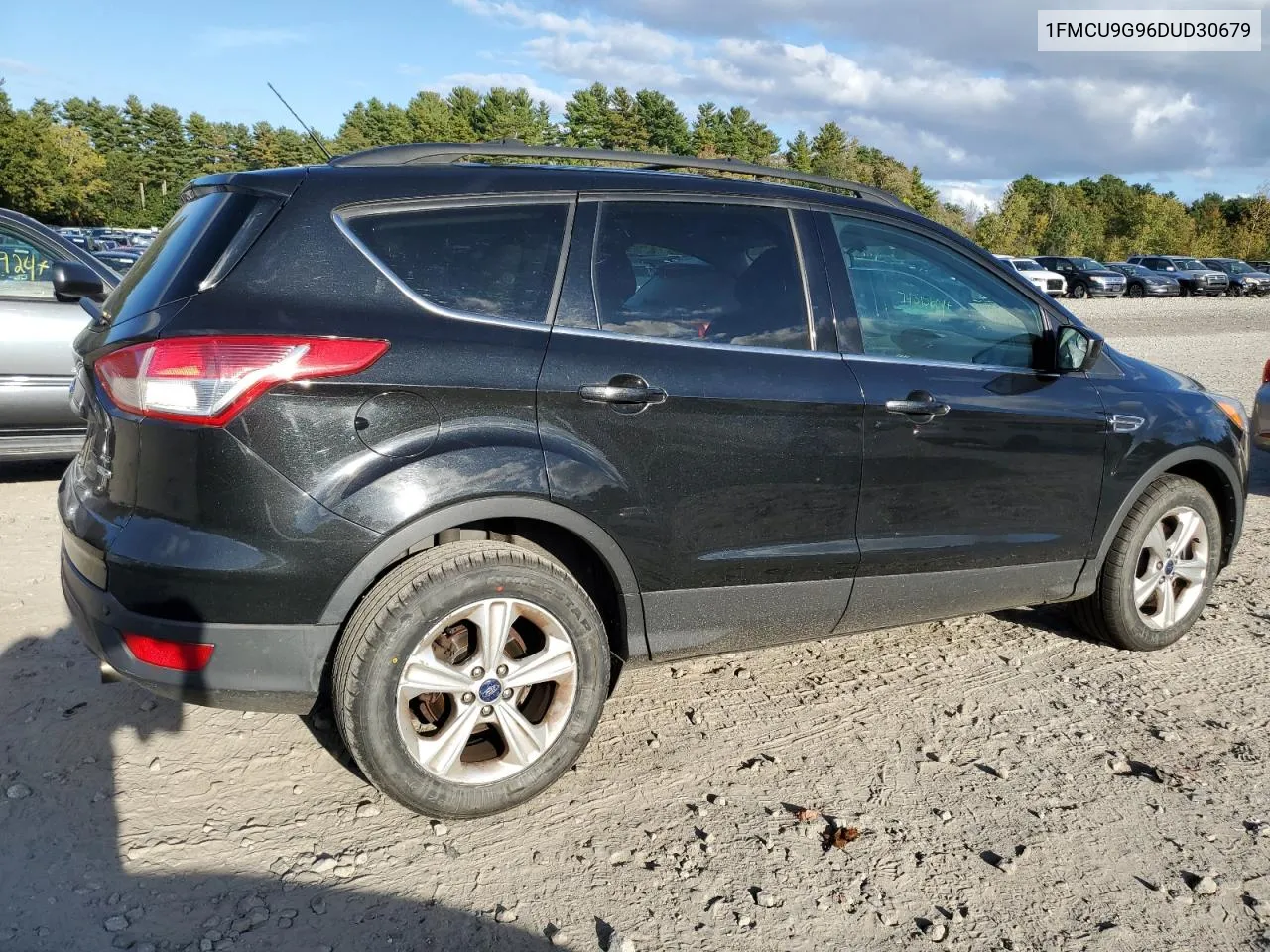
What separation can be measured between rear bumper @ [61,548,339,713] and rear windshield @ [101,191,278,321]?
2.70ft

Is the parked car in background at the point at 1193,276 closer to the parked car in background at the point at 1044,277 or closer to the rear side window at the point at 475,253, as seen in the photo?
the parked car in background at the point at 1044,277

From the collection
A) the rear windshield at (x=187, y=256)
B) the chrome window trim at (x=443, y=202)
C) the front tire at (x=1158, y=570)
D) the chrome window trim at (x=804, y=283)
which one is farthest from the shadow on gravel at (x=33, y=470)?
the front tire at (x=1158, y=570)

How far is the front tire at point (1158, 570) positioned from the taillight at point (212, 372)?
3273 mm

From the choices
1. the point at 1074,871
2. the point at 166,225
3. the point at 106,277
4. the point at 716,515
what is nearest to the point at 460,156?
the point at 166,225

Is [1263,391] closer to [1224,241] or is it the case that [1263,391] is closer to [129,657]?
[129,657]

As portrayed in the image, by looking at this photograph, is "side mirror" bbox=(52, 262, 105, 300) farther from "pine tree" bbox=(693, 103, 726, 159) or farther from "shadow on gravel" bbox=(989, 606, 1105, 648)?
"pine tree" bbox=(693, 103, 726, 159)

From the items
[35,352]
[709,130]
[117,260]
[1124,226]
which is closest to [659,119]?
[709,130]

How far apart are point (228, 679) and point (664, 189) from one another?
2.00m

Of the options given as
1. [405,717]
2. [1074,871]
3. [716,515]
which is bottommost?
[1074,871]

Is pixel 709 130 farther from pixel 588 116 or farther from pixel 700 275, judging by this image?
pixel 700 275

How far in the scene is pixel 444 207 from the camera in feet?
9.95

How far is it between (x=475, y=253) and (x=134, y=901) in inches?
77.4

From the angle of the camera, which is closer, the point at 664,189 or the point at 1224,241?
the point at 664,189

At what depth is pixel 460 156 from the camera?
3.35 meters
